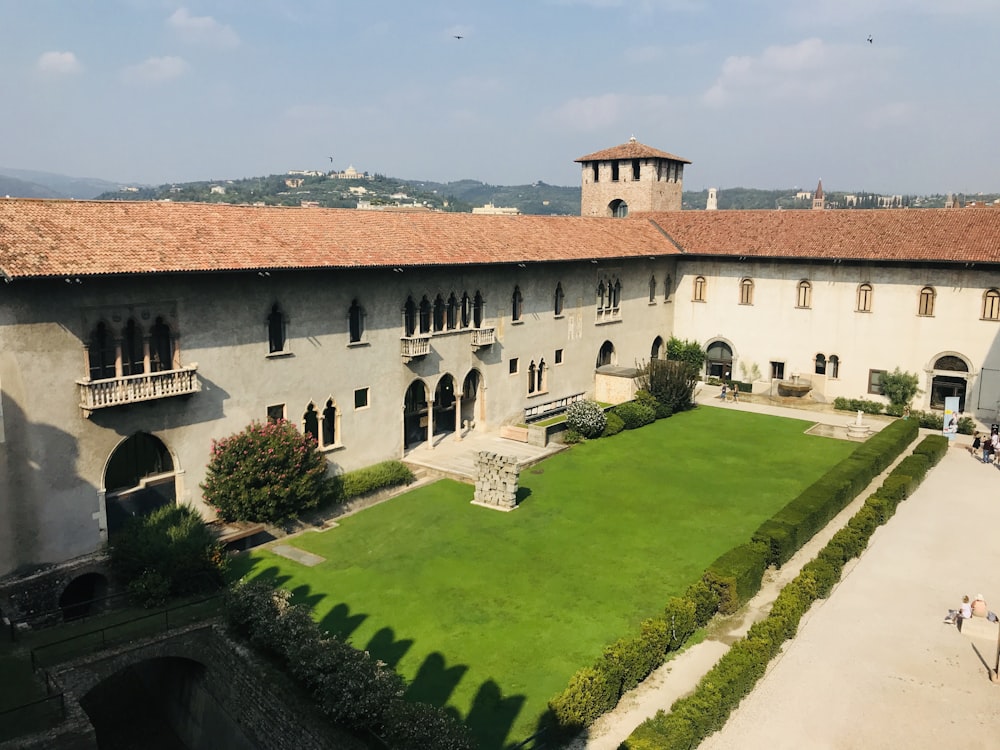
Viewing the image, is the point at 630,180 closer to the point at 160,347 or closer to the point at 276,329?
the point at 276,329

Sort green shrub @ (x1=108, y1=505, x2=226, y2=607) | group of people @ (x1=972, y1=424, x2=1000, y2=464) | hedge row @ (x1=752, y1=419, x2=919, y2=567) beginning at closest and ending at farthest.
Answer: green shrub @ (x1=108, y1=505, x2=226, y2=607) → hedge row @ (x1=752, y1=419, x2=919, y2=567) → group of people @ (x1=972, y1=424, x2=1000, y2=464)

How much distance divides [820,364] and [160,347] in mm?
38784

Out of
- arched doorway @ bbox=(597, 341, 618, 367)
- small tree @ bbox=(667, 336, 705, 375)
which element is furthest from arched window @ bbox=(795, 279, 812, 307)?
arched doorway @ bbox=(597, 341, 618, 367)

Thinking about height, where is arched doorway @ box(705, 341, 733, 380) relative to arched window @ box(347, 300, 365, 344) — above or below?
below

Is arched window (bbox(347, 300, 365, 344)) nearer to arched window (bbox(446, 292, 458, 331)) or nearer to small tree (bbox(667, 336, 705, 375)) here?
arched window (bbox(446, 292, 458, 331))

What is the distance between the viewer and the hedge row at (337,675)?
51.1 ft

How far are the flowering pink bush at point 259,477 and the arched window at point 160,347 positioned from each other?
10.5 ft

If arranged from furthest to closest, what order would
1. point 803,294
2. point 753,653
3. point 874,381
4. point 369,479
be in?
point 803,294 → point 874,381 → point 369,479 → point 753,653

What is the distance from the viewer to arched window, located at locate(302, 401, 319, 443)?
101 ft

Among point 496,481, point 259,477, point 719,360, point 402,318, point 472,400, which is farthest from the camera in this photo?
point 719,360

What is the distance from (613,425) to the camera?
4125 centimetres

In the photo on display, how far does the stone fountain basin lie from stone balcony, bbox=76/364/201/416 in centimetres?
3604

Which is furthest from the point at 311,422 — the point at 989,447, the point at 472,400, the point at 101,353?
the point at 989,447

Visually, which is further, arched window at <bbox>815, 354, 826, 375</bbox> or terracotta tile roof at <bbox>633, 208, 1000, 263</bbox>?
arched window at <bbox>815, 354, 826, 375</bbox>
